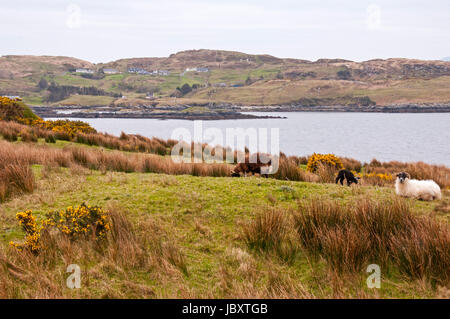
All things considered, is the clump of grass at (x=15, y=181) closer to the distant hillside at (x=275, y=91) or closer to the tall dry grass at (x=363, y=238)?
the tall dry grass at (x=363, y=238)

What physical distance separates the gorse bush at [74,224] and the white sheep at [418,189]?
6.03 m

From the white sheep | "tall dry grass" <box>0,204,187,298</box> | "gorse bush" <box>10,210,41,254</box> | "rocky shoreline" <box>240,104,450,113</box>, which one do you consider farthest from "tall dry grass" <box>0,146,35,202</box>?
"rocky shoreline" <box>240,104,450,113</box>

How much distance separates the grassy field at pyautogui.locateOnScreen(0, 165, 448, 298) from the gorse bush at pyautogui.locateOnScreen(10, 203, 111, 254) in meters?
0.36

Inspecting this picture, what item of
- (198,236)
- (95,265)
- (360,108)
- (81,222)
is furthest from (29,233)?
(360,108)

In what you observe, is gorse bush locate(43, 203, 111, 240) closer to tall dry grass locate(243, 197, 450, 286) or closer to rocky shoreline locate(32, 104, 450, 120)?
tall dry grass locate(243, 197, 450, 286)

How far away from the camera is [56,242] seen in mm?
4613

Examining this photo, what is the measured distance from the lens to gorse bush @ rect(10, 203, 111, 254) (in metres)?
4.82

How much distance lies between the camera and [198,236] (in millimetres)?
5078

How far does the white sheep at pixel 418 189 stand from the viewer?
685 centimetres

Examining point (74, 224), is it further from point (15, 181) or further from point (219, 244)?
point (15, 181)

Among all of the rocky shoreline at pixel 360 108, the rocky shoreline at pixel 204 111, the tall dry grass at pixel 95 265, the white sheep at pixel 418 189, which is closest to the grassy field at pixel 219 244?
the tall dry grass at pixel 95 265
